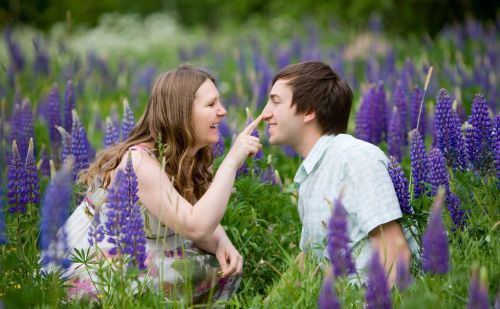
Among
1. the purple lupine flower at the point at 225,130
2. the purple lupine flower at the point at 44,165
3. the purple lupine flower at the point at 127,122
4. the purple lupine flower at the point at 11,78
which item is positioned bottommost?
the purple lupine flower at the point at 225,130

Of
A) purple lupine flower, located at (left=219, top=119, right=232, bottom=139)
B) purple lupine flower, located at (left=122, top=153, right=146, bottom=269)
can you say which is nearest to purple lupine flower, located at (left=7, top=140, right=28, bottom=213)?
purple lupine flower, located at (left=122, top=153, right=146, bottom=269)

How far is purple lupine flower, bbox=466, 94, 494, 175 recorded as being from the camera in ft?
11.6

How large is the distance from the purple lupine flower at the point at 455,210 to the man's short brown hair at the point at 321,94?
775 millimetres

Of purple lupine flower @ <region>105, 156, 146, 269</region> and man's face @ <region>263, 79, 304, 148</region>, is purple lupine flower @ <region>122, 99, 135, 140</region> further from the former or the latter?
purple lupine flower @ <region>105, 156, 146, 269</region>

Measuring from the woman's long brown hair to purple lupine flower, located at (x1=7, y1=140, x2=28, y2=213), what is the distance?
1.20ft

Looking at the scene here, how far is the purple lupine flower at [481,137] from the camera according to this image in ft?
11.6

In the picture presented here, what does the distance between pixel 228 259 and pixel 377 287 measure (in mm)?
1558

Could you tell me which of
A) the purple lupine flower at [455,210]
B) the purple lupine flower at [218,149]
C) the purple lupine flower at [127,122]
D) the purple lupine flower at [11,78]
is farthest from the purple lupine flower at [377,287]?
the purple lupine flower at [11,78]

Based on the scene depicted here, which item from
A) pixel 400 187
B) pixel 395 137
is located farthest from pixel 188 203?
pixel 395 137

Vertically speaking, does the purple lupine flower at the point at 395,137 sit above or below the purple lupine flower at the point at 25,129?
below

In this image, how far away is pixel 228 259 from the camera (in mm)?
3832

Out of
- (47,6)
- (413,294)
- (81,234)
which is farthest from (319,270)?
(47,6)

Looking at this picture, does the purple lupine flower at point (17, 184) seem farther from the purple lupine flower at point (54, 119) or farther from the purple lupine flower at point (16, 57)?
the purple lupine flower at point (16, 57)

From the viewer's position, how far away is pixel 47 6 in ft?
82.6
